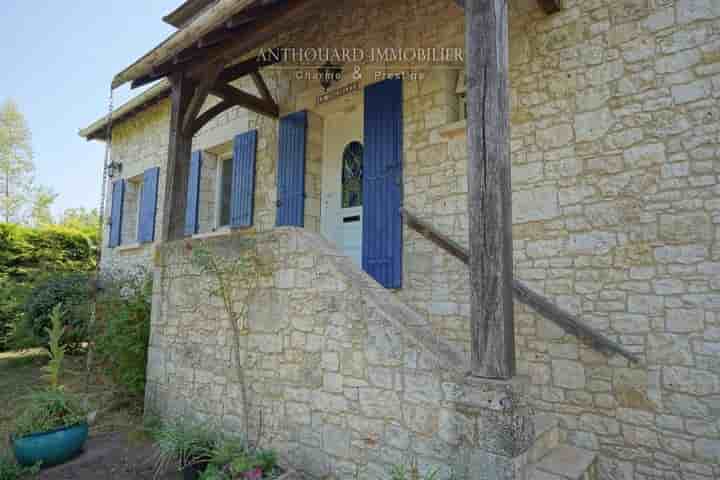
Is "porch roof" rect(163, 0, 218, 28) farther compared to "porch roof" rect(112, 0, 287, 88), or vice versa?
"porch roof" rect(163, 0, 218, 28)

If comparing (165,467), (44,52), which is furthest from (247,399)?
(44,52)

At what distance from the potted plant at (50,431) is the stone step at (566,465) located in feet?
11.4

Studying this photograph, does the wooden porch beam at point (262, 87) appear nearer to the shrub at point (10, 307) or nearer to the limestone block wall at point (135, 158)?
the limestone block wall at point (135, 158)

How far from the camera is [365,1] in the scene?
471 cm

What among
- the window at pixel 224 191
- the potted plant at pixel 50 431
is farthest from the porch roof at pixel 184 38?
the potted plant at pixel 50 431

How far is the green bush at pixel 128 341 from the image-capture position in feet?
14.7

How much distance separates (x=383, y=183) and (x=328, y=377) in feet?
7.35

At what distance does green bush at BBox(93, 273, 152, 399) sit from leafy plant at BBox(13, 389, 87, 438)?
782 mm

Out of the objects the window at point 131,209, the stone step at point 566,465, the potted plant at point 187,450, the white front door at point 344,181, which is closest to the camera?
the stone step at point 566,465

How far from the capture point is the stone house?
251 cm

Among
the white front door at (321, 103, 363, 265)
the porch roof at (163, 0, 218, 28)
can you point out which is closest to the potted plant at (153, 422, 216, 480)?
the white front door at (321, 103, 363, 265)

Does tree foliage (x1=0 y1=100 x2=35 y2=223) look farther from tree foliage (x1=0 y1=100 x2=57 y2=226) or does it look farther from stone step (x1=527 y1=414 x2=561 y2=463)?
stone step (x1=527 y1=414 x2=561 y2=463)

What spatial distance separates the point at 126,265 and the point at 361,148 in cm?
549

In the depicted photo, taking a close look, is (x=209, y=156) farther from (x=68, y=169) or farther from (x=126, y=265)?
(x=68, y=169)
